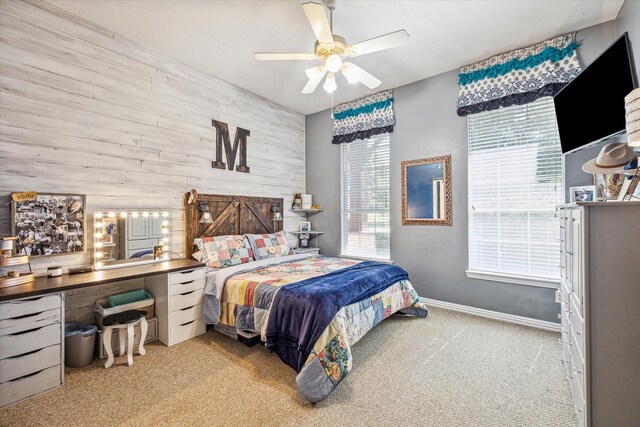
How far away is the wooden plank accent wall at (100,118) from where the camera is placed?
2.35 meters

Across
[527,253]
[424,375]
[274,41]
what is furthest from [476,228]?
[274,41]

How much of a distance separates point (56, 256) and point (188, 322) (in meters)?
1.28

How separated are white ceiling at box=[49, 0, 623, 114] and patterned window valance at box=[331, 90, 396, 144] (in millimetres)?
672

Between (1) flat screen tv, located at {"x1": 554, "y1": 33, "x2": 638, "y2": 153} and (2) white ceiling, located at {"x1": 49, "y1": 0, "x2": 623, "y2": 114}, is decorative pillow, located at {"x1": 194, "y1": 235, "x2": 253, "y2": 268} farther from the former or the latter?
(1) flat screen tv, located at {"x1": 554, "y1": 33, "x2": 638, "y2": 153}

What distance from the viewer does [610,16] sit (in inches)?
105

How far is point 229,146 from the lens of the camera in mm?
3959

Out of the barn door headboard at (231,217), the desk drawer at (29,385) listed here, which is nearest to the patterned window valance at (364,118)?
the barn door headboard at (231,217)

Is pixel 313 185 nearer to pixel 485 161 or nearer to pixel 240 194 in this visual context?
pixel 240 194

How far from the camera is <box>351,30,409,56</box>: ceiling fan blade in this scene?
218 centimetres

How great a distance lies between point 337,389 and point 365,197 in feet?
9.67

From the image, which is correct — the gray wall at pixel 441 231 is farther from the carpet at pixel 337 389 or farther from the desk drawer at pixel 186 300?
the desk drawer at pixel 186 300

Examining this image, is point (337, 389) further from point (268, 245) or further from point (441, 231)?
point (441, 231)

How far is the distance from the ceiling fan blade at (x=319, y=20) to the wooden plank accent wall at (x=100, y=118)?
147 centimetres

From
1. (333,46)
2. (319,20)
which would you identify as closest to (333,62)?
(333,46)
